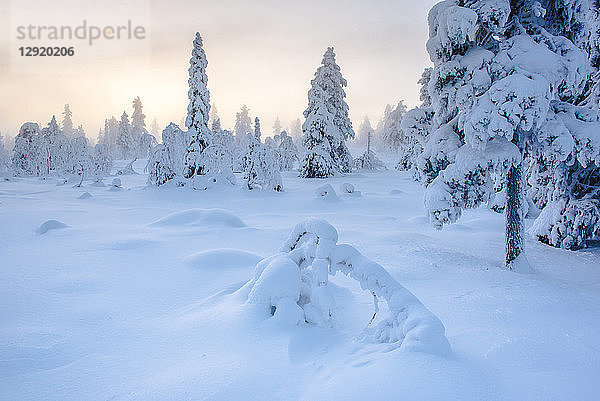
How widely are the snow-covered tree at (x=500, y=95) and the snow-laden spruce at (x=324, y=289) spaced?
444 centimetres

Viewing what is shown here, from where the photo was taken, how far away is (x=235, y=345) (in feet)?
12.0

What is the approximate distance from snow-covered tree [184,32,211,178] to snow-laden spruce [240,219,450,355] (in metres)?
22.6

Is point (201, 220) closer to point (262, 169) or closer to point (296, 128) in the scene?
point (262, 169)

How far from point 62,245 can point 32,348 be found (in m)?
6.04

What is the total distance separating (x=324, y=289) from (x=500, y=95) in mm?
5307

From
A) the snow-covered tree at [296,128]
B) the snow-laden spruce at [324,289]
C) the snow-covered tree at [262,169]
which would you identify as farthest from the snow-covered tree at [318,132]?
the snow-covered tree at [296,128]

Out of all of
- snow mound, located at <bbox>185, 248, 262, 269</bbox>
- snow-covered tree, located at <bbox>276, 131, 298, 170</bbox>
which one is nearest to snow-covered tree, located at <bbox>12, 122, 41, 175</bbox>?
snow-covered tree, located at <bbox>276, 131, 298, 170</bbox>

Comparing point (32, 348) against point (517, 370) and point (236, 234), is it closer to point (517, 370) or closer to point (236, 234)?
point (517, 370)

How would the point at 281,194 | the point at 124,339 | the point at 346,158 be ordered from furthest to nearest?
the point at 346,158, the point at 281,194, the point at 124,339

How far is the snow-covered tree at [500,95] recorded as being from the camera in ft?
21.3

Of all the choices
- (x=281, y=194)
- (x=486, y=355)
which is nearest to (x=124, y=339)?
(x=486, y=355)

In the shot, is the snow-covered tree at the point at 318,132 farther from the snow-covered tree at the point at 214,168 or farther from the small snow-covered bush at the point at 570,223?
the small snow-covered bush at the point at 570,223

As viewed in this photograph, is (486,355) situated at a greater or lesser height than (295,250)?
lesser

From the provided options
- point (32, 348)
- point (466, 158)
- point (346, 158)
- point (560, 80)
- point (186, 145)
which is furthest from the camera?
point (346, 158)
